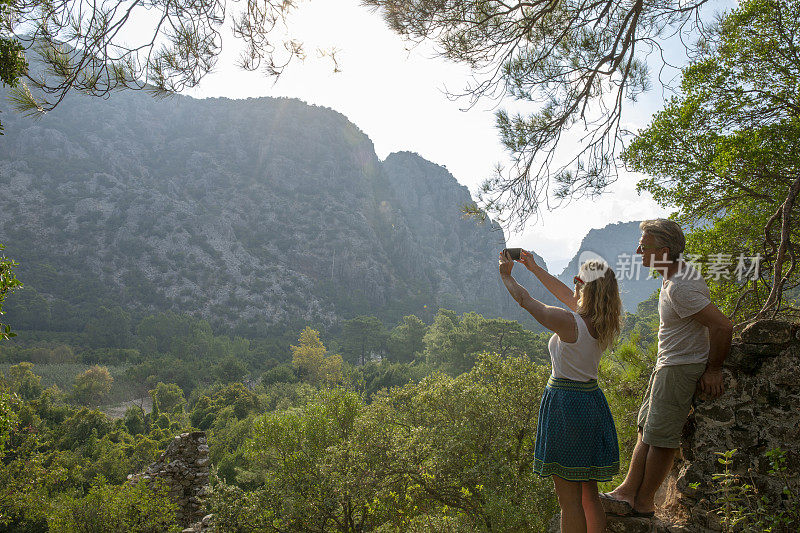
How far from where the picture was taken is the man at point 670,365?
2.00m

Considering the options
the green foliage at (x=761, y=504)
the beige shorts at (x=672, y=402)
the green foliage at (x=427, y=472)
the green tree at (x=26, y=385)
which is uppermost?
the beige shorts at (x=672, y=402)

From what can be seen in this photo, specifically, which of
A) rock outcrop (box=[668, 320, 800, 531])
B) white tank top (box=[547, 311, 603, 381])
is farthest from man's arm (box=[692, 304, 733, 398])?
white tank top (box=[547, 311, 603, 381])

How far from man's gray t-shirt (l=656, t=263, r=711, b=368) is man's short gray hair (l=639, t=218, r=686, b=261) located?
0.08 m

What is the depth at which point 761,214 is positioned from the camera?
4.46 m

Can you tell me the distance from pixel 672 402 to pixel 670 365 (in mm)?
192

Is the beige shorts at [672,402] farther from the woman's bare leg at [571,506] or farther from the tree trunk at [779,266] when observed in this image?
the tree trunk at [779,266]

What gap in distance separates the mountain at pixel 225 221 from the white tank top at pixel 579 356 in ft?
181

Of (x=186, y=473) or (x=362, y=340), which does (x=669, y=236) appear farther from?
(x=362, y=340)

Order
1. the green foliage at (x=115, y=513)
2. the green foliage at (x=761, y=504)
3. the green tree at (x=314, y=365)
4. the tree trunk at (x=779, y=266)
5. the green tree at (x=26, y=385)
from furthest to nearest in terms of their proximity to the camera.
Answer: the green tree at (x=314, y=365) < the green tree at (x=26, y=385) < the green foliage at (x=115, y=513) < the tree trunk at (x=779, y=266) < the green foliage at (x=761, y=504)

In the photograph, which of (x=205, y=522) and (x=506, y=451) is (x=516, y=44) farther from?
(x=205, y=522)

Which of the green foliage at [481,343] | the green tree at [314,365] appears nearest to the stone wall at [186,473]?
the green foliage at [481,343]

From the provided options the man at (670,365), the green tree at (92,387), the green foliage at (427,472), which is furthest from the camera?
the green tree at (92,387)

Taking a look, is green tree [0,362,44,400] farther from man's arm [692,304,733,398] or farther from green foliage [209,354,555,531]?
man's arm [692,304,733,398]

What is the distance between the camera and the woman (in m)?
1.89
